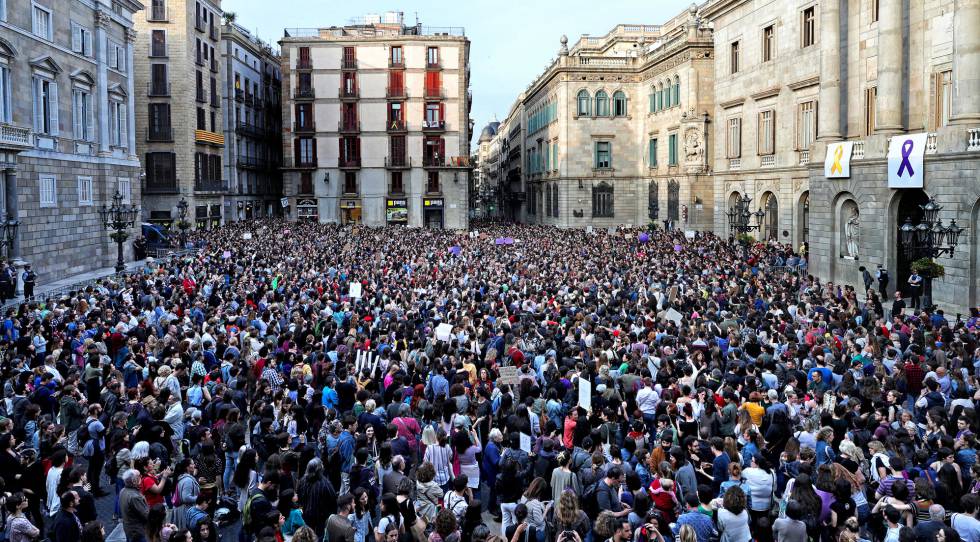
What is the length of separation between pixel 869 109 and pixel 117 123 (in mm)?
33427

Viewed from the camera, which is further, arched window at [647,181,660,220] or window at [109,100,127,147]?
arched window at [647,181,660,220]

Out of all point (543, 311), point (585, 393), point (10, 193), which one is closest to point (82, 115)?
point (10, 193)

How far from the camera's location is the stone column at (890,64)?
28.5 metres

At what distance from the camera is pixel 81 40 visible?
3709 cm

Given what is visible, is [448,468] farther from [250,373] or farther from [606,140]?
[606,140]

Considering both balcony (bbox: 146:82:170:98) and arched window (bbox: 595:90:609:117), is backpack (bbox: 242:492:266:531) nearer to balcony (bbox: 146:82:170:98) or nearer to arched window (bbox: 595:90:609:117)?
balcony (bbox: 146:82:170:98)

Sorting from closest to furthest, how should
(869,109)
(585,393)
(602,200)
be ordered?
(585,393), (869,109), (602,200)

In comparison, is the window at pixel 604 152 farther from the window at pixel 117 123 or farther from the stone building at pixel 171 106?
the window at pixel 117 123

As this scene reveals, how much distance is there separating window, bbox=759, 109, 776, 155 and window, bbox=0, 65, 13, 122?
105ft

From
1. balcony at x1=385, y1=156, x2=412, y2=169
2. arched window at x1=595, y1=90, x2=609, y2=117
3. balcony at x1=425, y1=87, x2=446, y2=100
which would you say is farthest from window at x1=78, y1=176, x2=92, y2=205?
arched window at x1=595, y1=90, x2=609, y2=117

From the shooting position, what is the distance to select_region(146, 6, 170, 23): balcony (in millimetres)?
54312

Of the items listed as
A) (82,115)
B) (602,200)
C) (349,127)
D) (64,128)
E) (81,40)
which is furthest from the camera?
(349,127)

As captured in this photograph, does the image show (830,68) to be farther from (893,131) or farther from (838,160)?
(893,131)

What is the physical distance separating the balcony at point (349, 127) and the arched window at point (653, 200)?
2445cm
